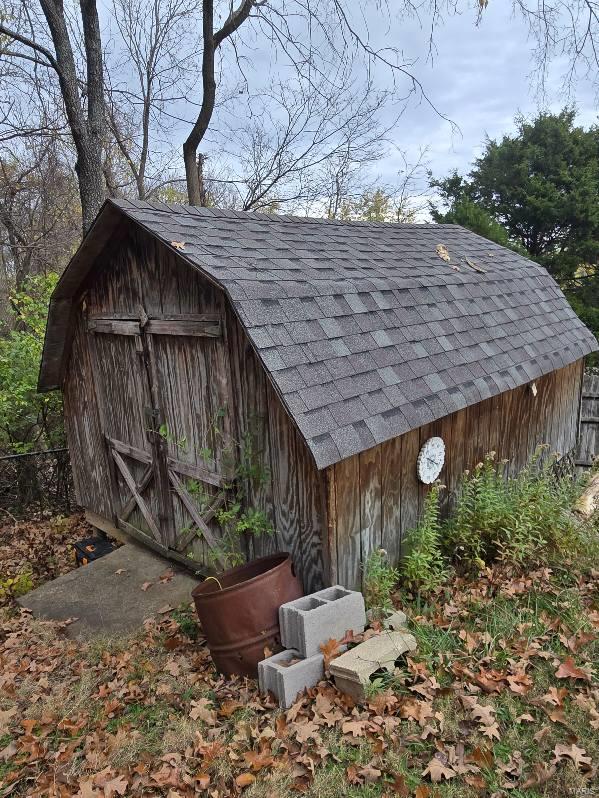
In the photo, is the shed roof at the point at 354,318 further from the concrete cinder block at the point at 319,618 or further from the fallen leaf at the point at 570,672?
the fallen leaf at the point at 570,672

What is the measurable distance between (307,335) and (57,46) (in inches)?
341

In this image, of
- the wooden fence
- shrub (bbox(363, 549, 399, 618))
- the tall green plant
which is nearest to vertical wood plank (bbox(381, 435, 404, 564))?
shrub (bbox(363, 549, 399, 618))

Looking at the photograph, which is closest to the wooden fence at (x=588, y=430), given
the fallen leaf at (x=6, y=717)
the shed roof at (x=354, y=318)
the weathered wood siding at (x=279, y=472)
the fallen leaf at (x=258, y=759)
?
the shed roof at (x=354, y=318)

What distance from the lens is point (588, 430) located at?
9.81 m

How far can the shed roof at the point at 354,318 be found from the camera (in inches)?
149

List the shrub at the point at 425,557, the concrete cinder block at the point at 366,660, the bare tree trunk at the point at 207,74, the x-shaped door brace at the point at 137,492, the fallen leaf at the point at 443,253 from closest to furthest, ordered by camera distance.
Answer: the concrete cinder block at the point at 366,660
the shrub at the point at 425,557
the x-shaped door brace at the point at 137,492
the fallen leaf at the point at 443,253
the bare tree trunk at the point at 207,74

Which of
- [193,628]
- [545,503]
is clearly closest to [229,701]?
[193,628]

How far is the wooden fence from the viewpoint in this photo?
9727mm

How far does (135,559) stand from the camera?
6.11m

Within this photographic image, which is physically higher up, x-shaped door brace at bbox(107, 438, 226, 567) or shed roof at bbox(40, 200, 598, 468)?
shed roof at bbox(40, 200, 598, 468)

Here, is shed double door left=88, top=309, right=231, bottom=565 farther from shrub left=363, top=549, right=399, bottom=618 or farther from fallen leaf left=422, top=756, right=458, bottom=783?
fallen leaf left=422, top=756, right=458, bottom=783

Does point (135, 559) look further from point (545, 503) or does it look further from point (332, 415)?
point (545, 503)

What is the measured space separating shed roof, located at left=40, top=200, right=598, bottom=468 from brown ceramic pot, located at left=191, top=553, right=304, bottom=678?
1.03 meters

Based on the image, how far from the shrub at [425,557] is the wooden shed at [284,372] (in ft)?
0.52
